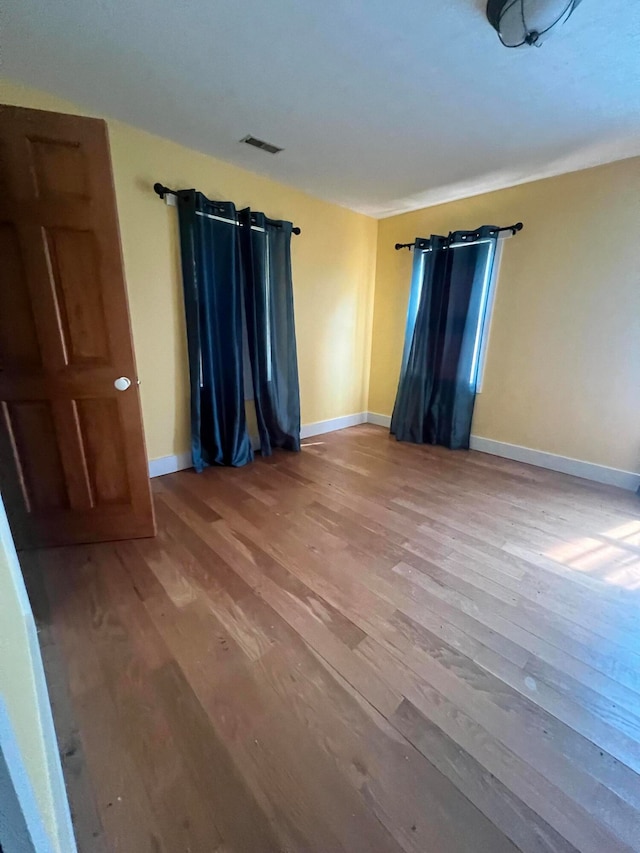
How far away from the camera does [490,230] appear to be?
3.09 meters

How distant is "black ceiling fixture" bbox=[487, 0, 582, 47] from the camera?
126cm

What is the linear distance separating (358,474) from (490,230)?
8.12ft

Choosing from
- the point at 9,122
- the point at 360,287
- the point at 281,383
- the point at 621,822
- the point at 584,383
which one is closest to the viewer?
the point at 621,822

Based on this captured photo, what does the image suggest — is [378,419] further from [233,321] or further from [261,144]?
[261,144]

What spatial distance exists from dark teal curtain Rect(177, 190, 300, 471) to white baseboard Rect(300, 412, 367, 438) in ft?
1.95

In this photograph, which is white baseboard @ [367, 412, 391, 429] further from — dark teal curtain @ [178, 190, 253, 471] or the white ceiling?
the white ceiling

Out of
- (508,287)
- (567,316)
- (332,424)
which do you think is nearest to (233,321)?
(332,424)

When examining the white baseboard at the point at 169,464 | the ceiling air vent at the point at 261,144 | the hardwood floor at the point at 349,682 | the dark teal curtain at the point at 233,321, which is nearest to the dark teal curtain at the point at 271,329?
the dark teal curtain at the point at 233,321

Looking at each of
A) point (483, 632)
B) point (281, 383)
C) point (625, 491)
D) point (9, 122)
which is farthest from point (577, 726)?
point (9, 122)

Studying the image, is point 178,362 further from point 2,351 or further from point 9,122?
point 9,122

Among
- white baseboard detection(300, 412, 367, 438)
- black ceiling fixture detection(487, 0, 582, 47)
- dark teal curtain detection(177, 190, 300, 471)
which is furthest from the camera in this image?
white baseboard detection(300, 412, 367, 438)

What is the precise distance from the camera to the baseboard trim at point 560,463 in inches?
110

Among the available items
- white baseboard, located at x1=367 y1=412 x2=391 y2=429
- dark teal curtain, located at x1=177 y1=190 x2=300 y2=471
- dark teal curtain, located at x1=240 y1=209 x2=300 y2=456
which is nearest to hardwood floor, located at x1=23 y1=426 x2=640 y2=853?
dark teal curtain, located at x1=177 y1=190 x2=300 y2=471

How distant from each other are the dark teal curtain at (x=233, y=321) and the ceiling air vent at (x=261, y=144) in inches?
16.9
